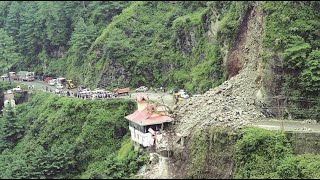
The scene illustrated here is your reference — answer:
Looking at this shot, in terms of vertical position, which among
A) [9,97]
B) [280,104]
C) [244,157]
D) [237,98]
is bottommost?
[244,157]

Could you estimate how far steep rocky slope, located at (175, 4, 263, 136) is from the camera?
40.8 meters

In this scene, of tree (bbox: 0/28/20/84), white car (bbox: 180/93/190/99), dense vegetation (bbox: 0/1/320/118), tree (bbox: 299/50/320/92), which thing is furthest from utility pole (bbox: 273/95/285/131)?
tree (bbox: 0/28/20/84)

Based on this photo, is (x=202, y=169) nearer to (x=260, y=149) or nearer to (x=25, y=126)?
(x=260, y=149)

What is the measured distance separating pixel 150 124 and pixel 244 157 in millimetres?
8038

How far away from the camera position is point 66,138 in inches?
1976

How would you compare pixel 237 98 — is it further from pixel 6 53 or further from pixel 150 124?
pixel 6 53

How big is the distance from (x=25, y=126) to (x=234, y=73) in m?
19.5

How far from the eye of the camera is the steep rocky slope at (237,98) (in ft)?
134

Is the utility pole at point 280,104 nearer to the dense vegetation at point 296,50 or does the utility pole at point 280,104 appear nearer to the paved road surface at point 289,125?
the dense vegetation at point 296,50

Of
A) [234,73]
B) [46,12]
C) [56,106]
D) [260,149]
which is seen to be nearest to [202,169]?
[260,149]

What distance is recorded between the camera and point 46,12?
71312 millimetres

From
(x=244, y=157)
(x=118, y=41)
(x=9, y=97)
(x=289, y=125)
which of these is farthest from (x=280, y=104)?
(x=9, y=97)

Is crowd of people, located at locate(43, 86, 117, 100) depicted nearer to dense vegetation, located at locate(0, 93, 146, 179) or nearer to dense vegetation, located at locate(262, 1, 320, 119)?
dense vegetation, located at locate(0, 93, 146, 179)

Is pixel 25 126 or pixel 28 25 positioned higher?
pixel 28 25
